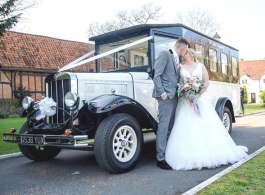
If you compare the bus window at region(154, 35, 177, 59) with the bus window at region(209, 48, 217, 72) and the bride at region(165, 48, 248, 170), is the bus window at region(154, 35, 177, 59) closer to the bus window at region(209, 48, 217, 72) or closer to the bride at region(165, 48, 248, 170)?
the bride at region(165, 48, 248, 170)

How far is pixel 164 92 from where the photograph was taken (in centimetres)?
513

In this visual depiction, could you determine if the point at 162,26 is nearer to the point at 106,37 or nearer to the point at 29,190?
the point at 106,37

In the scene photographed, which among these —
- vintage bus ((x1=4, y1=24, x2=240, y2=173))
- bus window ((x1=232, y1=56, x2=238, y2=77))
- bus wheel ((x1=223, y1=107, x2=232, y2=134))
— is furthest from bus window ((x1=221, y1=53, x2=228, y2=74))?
vintage bus ((x1=4, y1=24, x2=240, y2=173))

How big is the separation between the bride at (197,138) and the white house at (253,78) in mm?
62667

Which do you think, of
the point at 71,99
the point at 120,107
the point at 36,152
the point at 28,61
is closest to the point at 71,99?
the point at 71,99

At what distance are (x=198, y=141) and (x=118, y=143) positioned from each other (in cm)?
143

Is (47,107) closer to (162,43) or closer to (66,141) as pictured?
(66,141)

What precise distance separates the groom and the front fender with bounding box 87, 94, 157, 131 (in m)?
0.37

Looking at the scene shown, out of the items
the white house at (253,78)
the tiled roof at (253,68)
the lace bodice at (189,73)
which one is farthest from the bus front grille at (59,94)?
the tiled roof at (253,68)

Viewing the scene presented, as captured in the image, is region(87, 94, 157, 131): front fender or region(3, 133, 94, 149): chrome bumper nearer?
region(3, 133, 94, 149): chrome bumper

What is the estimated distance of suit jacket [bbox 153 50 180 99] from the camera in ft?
17.1

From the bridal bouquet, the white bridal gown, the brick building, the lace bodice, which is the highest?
the brick building

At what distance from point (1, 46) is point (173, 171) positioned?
2461 centimetres

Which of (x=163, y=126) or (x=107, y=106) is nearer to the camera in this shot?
(x=107, y=106)
